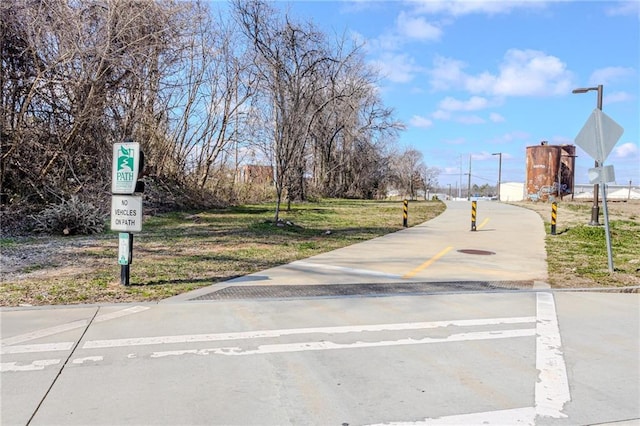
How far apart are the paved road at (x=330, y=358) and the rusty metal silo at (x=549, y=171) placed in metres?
39.8

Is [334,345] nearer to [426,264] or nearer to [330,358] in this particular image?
[330,358]

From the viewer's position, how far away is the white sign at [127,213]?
671 cm

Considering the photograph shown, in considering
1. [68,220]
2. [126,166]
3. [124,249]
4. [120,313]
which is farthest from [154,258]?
[68,220]

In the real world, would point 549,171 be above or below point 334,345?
above

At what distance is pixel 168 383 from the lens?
3.68 metres

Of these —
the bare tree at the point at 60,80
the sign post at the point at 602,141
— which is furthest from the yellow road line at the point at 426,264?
the bare tree at the point at 60,80

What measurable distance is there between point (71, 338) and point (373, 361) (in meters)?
3.04

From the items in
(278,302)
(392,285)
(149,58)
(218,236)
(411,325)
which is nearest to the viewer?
(411,325)

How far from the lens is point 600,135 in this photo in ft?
29.2

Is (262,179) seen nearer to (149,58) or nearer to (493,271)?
(149,58)

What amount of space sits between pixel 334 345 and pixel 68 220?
10121 mm

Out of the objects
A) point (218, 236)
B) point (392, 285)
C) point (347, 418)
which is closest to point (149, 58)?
point (218, 236)

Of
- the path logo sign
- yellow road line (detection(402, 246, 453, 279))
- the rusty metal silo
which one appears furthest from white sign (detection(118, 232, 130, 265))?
the rusty metal silo

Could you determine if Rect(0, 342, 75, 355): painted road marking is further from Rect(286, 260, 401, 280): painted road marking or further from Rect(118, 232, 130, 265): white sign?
Rect(286, 260, 401, 280): painted road marking
